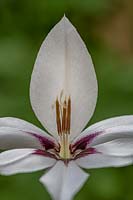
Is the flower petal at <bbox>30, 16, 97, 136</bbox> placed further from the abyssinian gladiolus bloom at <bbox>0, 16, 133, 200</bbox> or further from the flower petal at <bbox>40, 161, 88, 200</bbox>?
the flower petal at <bbox>40, 161, 88, 200</bbox>

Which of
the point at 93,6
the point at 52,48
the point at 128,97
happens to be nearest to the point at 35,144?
the point at 52,48

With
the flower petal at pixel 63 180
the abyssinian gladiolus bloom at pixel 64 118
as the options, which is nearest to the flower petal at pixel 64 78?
the abyssinian gladiolus bloom at pixel 64 118

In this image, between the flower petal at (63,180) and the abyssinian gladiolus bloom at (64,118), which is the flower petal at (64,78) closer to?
→ the abyssinian gladiolus bloom at (64,118)

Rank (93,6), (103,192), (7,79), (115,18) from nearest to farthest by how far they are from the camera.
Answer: (103,192) < (7,79) < (93,6) < (115,18)

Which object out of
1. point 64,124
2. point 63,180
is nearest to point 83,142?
point 64,124

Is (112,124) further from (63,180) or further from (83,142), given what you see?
(63,180)

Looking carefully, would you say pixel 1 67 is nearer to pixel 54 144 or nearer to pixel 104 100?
pixel 104 100
